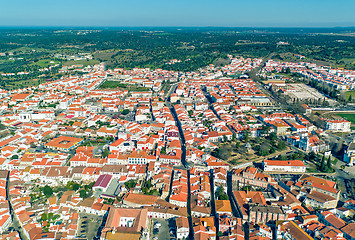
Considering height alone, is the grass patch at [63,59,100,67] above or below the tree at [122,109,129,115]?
above

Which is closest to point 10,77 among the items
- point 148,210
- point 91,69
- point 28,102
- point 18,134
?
point 91,69

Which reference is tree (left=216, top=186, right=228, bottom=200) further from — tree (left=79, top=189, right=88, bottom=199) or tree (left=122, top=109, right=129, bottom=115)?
tree (left=122, top=109, right=129, bottom=115)

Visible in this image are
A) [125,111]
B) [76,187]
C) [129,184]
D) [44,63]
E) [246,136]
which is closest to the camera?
[76,187]

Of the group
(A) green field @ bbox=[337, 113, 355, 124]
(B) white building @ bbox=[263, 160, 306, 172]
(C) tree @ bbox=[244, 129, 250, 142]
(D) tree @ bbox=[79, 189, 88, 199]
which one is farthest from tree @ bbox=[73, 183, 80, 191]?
(A) green field @ bbox=[337, 113, 355, 124]

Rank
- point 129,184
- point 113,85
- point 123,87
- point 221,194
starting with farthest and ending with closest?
point 113,85 < point 123,87 < point 129,184 < point 221,194

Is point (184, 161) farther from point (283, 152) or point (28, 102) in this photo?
point (28, 102)

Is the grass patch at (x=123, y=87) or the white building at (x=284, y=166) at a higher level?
the grass patch at (x=123, y=87)

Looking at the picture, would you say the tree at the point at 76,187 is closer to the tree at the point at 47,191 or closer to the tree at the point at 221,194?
the tree at the point at 47,191

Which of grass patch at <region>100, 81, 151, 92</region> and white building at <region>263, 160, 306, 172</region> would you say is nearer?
white building at <region>263, 160, 306, 172</region>

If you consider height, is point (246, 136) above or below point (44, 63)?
below

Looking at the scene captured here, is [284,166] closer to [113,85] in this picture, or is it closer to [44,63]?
[113,85]

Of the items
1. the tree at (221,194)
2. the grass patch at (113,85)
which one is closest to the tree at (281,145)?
the tree at (221,194)

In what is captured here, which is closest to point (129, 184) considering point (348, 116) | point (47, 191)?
point (47, 191)
